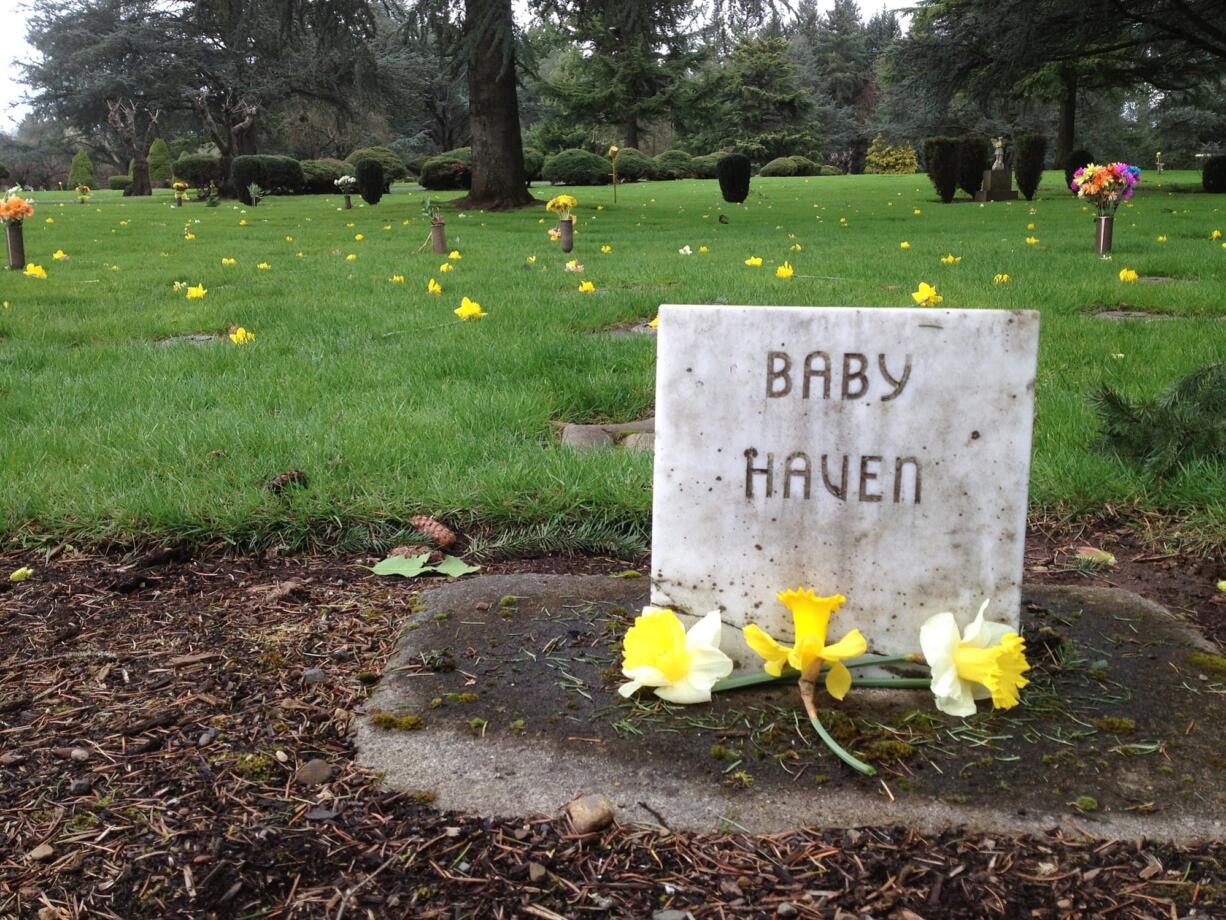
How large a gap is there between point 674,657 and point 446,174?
33.9 metres

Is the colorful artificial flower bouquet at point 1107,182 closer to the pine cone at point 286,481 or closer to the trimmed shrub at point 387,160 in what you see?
the pine cone at point 286,481

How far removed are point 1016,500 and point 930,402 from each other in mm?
244

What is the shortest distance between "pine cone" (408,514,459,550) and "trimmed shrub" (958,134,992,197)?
2269cm

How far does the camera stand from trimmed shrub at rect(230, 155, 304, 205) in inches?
1172

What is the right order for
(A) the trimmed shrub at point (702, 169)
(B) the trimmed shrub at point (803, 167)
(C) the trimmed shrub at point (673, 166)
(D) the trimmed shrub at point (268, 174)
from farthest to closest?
(B) the trimmed shrub at point (803, 167) → (A) the trimmed shrub at point (702, 169) → (C) the trimmed shrub at point (673, 166) → (D) the trimmed shrub at point (268, 174)

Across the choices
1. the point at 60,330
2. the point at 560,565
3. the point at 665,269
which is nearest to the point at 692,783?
the point at 560,565

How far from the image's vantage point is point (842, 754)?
1.63m

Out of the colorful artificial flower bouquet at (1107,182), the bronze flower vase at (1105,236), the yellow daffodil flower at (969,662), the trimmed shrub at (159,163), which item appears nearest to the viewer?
the yellow daffodil flower at (969,662)

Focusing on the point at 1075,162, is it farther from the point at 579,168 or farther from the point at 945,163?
the point at 579,168

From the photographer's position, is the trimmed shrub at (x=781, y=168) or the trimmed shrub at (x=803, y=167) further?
the trimmed shrub at (x=803, y=167)

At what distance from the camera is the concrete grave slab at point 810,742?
158 cm

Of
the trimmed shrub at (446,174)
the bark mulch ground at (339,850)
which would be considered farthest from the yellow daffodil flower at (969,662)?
the trimmed shrub at (446,174)

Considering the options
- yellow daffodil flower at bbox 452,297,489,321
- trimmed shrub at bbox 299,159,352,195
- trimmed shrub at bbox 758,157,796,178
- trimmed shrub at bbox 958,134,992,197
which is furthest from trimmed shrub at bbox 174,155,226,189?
yellow daffodil flower at bbox 452,297,489,321

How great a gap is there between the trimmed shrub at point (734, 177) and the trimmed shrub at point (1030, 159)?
21.2 ft
